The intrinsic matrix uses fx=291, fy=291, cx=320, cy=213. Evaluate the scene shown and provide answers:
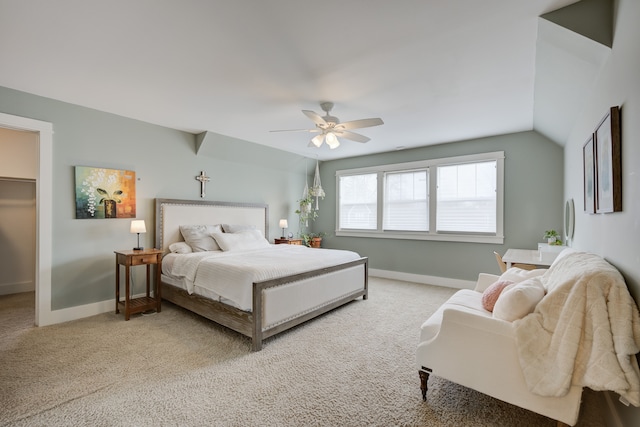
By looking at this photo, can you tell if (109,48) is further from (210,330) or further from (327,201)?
(327,201)

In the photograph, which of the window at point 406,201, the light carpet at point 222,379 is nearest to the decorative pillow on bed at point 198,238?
the light carpet at point 222,379

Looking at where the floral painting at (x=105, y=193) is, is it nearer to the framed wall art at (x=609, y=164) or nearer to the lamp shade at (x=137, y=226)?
the lamp shade at (x=137, y=226)

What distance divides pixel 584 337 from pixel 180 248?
431 centimetres

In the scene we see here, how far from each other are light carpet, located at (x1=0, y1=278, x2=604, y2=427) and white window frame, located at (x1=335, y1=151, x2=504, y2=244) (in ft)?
7.45

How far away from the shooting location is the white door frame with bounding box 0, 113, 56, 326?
329cm

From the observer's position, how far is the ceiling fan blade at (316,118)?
9.95 ft

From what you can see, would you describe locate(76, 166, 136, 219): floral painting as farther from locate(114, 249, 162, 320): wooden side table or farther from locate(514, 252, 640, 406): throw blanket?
locate(514, 252, 640, 406): throw blanket

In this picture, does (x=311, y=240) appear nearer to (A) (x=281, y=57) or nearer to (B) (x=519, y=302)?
(A) (x=281, y=57)

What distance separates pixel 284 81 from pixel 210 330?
9.09 feet

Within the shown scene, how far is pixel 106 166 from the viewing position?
383 centimetres

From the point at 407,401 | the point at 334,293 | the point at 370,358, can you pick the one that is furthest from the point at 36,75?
the point at 407,401

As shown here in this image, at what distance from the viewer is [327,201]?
688 cm

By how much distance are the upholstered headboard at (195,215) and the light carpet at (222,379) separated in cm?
130

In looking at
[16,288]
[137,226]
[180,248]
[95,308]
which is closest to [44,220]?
[137,226]
